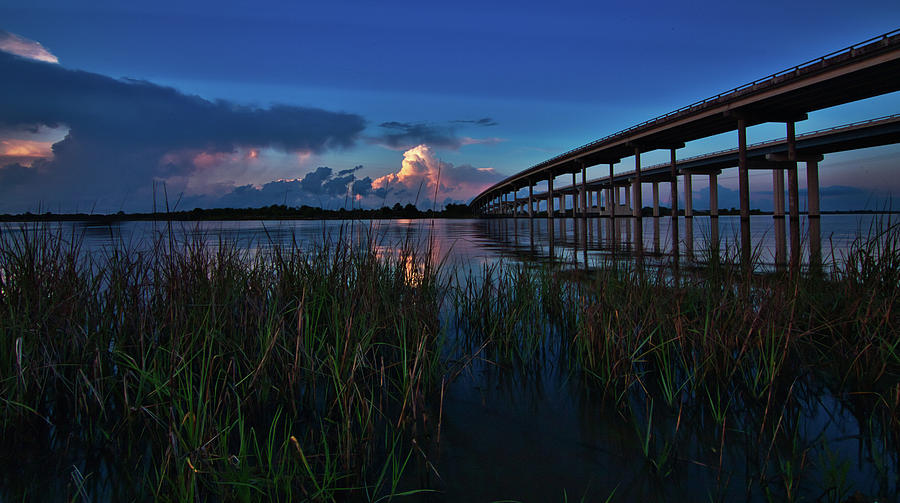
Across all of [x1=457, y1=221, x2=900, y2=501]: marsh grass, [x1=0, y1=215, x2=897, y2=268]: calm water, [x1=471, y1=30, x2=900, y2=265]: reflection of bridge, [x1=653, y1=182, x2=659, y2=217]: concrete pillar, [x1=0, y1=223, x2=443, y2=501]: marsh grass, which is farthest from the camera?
[x1=653, y1=182, x2=659, y2=217]: concrete pillar

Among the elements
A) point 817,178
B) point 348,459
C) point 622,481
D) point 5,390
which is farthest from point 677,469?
point 817,178

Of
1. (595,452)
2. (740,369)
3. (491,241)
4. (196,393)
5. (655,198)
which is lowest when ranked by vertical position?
(595,452)

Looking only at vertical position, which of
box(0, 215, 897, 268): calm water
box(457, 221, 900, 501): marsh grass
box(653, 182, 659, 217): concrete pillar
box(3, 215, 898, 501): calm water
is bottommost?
box(3, 215, 898, 501): calm water

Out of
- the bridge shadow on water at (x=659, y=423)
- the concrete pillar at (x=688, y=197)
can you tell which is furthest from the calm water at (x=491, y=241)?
the concrete pillar at (x=688, y=197)

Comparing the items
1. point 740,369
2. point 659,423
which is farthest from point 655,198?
point 659,423

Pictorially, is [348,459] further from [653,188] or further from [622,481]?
[653,188]

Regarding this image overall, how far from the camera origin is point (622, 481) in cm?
264

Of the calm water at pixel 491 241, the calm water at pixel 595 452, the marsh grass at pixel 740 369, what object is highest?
the calm water at pixel 491 241

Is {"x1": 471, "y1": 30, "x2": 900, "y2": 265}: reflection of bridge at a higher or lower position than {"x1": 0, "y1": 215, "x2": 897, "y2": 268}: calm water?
higher

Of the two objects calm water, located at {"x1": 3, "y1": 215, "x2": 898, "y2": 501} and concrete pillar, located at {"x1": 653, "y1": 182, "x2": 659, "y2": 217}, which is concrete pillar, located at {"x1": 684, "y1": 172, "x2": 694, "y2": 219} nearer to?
concrete pillar, located at {"x1": 653, "y1": 182, "x2": 659, "y2": 217}

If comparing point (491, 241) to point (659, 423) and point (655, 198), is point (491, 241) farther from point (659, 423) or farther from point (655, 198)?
point (655, 198)

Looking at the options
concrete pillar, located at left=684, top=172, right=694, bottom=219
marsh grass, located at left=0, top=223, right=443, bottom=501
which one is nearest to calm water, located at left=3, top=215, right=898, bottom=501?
marsh grass, located at left=0, top=223, right=443, bottom=501

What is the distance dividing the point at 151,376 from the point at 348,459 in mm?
1785

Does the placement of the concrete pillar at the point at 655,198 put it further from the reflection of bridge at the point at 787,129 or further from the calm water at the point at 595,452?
the calm water at the point at 595,452
